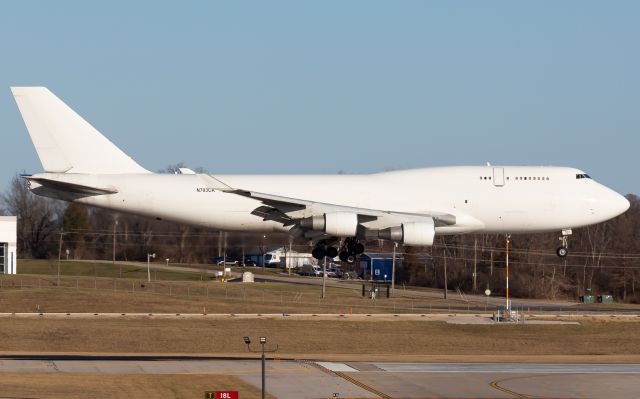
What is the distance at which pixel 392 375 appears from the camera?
161 ft

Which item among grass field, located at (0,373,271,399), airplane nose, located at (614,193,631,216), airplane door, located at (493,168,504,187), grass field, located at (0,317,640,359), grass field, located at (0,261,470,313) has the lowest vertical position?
grass field, located at (0,373,271,399)

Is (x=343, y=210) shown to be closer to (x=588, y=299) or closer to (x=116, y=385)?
(x=116, y=385)

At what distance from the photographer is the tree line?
422 feet

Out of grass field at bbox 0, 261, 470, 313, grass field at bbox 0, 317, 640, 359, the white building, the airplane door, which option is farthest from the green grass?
the airplane door

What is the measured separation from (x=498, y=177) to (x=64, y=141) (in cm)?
2516

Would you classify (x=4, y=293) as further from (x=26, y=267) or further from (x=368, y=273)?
(x=368, y=273)

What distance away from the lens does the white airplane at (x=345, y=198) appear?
205 feet

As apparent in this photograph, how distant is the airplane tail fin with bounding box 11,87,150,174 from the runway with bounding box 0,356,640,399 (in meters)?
13.7

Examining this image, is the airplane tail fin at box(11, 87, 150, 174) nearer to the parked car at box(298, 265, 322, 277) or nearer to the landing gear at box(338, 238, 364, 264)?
the landing gear at box(338, 238, 364, 264)

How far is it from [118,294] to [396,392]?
175ft

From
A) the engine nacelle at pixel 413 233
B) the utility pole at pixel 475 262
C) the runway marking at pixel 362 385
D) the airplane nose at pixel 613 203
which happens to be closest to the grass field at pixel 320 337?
the engine nacelle at pixel 413 233

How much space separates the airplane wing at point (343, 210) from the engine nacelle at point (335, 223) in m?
0.56

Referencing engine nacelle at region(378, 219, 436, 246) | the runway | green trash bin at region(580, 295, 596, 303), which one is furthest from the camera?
green trash bin at region(580, 295, 596, 303)

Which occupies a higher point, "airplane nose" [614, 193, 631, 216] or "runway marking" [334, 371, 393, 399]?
"airplane nose" [614, 193, 631, 216]
